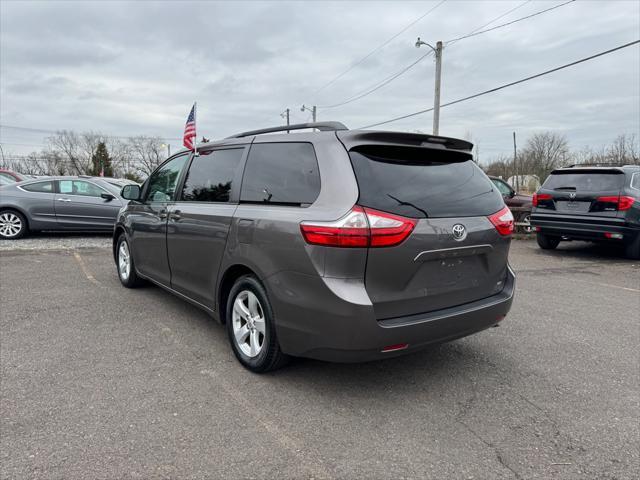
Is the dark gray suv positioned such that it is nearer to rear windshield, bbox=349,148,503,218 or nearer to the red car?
rear windshield, bbox=349,148,503,218

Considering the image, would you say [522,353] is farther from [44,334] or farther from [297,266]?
[44,334]

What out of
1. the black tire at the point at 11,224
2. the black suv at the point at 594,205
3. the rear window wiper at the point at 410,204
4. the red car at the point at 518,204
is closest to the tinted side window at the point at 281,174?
the rear window wiper at the point at 410,204

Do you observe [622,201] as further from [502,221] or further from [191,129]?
[191,129]

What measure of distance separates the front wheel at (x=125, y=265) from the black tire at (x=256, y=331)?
8.66 feet

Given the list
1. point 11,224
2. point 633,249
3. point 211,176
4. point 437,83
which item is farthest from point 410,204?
point 437,83

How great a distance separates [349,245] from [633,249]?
8.39 m

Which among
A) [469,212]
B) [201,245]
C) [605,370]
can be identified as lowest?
[605,370]

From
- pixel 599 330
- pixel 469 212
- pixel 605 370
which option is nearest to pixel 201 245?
pixel 469 212

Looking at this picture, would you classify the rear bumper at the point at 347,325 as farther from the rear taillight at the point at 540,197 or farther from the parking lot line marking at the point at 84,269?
the rear taillight at the point at 540,197

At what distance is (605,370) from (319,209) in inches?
105

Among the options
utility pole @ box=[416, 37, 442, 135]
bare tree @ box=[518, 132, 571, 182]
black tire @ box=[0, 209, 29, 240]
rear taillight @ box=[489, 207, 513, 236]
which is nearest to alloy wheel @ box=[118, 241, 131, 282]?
rear taillight @ box=[489, 207, 513, 236]

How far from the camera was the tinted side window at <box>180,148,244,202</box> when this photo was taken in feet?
12.6

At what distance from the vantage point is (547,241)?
10273 mm

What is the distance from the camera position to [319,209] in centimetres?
285
